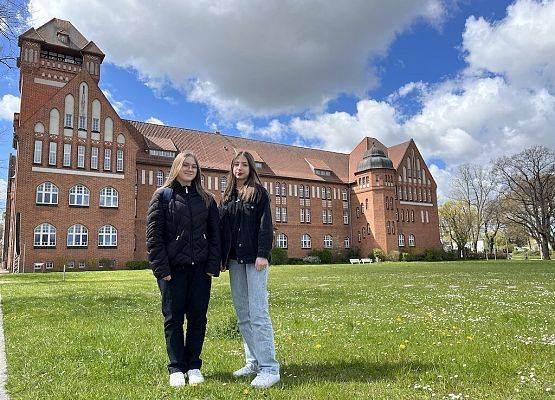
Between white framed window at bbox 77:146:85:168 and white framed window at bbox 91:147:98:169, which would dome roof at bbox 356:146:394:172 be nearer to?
white framed window at bbox 91:147:98:169

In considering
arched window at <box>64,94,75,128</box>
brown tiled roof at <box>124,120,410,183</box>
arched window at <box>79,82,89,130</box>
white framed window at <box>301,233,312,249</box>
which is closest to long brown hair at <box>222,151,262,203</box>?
arched window at <box>64,94,75,128</box>

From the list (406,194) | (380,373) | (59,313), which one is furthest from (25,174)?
(406,194)

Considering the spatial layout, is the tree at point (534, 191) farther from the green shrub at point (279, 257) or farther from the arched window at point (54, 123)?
the arched window at point (54, 123)

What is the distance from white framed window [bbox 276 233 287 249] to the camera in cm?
5334

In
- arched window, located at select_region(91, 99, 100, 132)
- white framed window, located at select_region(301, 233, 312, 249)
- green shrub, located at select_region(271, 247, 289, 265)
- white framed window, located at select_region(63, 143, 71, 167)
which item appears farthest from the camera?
white framed window, located at select_region(301, 233, 312, 249)

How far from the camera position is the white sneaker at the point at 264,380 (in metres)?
3.95

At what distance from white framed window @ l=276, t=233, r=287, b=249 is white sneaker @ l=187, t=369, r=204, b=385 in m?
49.0

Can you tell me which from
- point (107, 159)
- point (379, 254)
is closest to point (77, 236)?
point (107, 159)

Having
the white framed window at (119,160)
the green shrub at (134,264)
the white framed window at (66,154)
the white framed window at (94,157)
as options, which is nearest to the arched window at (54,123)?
the white framed window at (66,154)

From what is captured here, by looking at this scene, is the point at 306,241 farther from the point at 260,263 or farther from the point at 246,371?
the point at 260,263

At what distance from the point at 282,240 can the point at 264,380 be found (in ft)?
163

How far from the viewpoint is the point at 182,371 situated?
13.9ft

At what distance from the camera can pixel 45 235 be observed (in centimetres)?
3588

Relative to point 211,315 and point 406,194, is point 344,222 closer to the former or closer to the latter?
point 406,194
